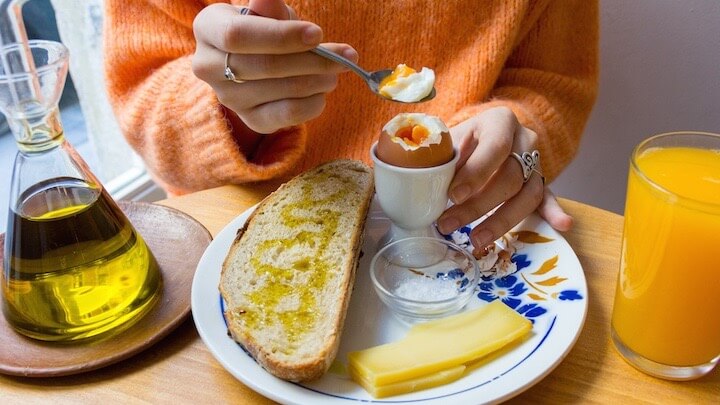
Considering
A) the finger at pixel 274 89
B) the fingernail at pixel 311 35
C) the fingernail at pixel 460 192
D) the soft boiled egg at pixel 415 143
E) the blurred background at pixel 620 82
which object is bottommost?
the blurred background at pixel 620 82

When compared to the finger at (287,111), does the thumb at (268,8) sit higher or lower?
higher

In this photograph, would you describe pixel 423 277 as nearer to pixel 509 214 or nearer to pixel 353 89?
pixel 509 214

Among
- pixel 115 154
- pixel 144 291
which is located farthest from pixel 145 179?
pixel 144 291

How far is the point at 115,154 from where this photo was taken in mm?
1914

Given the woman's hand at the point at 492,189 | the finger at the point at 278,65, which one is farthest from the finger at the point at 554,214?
the finger at the point at 278,65

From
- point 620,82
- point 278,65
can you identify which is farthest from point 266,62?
point 620,82

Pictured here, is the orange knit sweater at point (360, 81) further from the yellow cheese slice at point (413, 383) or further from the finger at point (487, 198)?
the yellow cheese slice at point (413, 383)

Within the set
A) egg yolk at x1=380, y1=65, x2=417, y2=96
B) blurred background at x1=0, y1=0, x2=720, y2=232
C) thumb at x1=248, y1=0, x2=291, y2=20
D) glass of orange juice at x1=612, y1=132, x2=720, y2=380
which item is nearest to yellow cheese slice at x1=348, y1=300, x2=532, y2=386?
glass of orange juice at x1=612, y1=132, x2=720, y2=380

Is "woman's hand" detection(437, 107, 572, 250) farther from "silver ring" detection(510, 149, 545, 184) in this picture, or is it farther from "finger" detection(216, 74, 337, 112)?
"finger" detection(216, 74, 337, 112)

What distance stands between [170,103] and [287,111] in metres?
0.30

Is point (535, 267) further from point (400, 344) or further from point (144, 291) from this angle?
point (144, 291)

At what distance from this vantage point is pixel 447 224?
832 millimetres

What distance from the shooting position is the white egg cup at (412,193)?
0.75m

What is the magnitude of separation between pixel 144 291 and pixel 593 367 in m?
0.50
